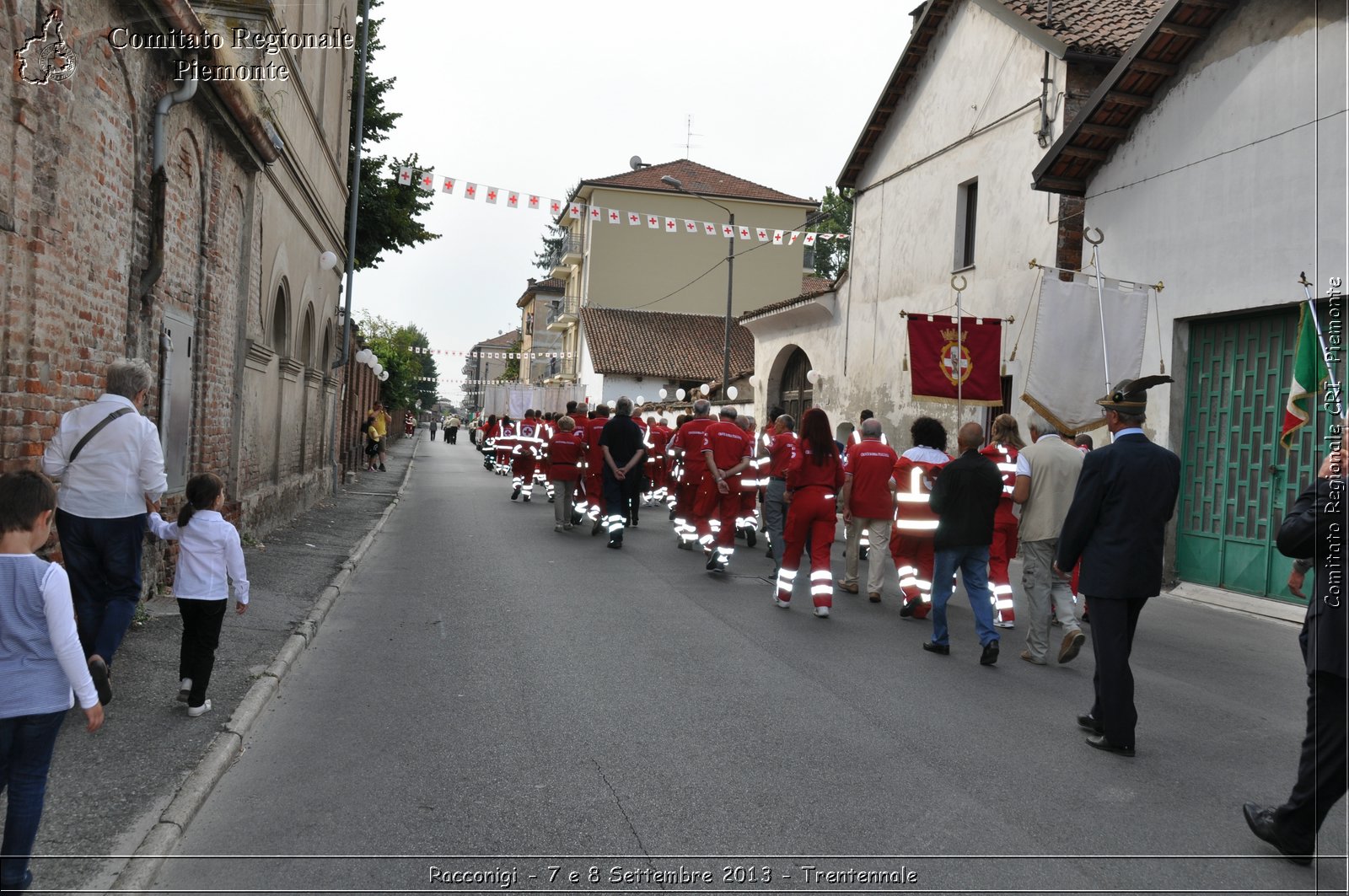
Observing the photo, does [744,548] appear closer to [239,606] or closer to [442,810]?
[239,606]

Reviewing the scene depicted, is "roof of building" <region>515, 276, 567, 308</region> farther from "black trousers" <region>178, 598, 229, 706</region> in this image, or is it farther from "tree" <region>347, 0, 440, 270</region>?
"black trousers" <region>178, 598, 229, 706</region>

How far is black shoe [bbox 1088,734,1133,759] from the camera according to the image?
5.83m

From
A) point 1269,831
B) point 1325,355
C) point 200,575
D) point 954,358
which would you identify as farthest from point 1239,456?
point 200,575

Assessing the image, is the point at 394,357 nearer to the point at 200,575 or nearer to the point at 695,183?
the point at 695,183

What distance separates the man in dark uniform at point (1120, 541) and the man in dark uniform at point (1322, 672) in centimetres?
138

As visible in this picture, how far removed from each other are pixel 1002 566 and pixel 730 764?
524 centimetres

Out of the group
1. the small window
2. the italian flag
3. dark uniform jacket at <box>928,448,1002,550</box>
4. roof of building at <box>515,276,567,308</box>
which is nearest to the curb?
dark uniform jacket at <box>928,448,1002,550</box>

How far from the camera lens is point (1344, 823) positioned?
4.97 m

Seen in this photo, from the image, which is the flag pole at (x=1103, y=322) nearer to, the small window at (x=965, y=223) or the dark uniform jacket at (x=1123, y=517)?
the small window at (x=965, y=223)

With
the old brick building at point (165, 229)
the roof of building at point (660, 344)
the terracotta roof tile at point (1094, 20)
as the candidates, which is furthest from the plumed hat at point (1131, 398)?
the roof of building at point (660, 344)

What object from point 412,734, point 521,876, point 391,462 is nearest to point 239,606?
point 412,734

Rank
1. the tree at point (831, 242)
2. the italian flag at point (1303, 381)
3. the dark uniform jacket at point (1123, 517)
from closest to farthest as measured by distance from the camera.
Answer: the dark uniform jacket at point (1123, 517) → the italian flag at point (1303, 381) → the tree at point (831, 242)

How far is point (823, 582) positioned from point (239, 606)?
527 cm

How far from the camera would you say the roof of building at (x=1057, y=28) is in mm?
15367
